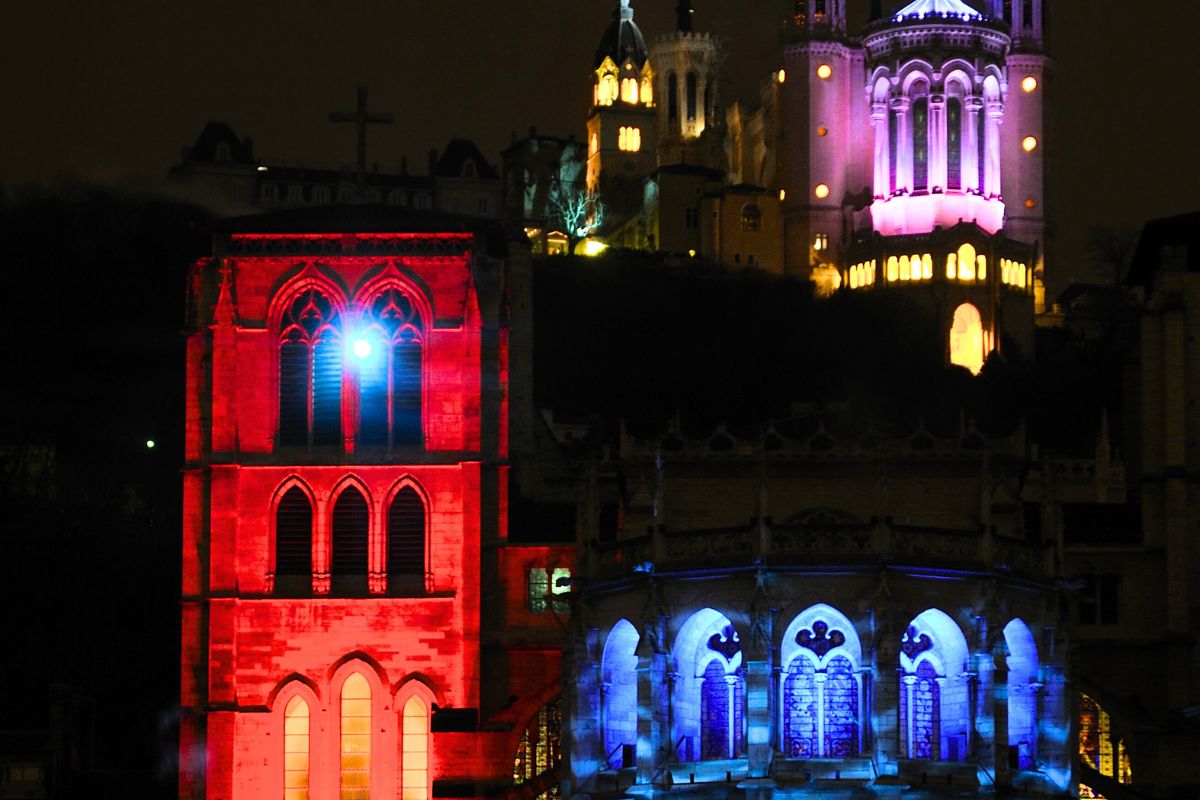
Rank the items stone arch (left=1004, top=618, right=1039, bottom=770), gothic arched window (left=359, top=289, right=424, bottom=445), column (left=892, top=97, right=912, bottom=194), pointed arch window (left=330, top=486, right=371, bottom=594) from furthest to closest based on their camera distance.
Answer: column (left=892, top=97, right=912, bottom=194)
gothic arched window (left=359, top=289, right=424, bottom=445)
pointed arch window (left=330, top=486, right=371, bottom=594)
stone arch (left=1004, top=618, right=1039, bottom=770)

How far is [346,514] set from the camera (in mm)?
63562

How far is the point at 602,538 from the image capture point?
64.2 metres

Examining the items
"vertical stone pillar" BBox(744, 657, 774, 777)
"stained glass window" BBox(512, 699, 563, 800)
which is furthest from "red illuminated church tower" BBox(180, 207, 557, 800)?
"vertical stone pillar" BBox(744, 657, 774, 777)

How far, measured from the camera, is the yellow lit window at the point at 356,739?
6209 cm

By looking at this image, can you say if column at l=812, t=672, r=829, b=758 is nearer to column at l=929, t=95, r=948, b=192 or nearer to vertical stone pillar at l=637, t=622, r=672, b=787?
vertical stone pillar at l=637, t=622, r=672, b=787

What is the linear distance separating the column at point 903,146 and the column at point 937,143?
4.40 ft

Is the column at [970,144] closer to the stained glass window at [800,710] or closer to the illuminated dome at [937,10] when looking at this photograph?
the illuminated dome at [937,10]

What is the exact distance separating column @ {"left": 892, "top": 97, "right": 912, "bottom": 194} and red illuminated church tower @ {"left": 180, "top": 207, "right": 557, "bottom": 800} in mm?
89938

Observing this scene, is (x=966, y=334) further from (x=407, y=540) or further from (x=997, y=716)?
(x=997, y=716)

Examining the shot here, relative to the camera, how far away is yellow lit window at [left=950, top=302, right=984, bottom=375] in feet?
456

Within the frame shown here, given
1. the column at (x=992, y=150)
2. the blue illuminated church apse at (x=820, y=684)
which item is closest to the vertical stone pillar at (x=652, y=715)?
the blue illuminated church apse at (x=820, y=684)

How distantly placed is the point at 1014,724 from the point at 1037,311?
3920 inches

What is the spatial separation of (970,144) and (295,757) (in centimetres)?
9606

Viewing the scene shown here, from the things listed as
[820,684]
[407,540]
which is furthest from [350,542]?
[820,684]
